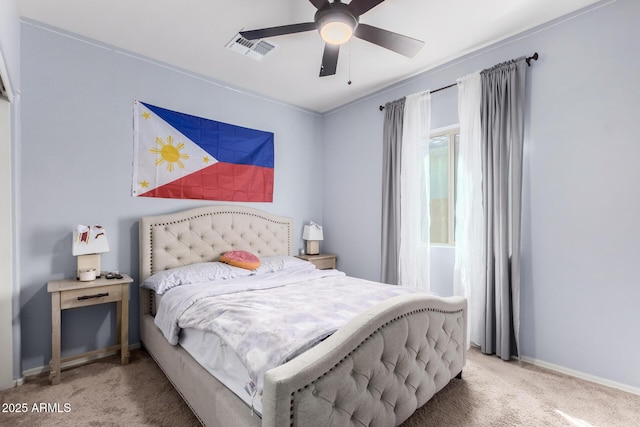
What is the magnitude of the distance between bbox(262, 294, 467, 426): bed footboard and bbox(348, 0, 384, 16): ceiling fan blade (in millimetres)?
1739

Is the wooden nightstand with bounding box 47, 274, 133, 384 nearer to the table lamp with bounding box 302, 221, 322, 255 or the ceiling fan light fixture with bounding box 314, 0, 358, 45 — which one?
the table lamp with bounding box 302, 221, 322, 255

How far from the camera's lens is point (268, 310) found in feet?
6.14

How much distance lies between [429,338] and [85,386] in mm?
2410

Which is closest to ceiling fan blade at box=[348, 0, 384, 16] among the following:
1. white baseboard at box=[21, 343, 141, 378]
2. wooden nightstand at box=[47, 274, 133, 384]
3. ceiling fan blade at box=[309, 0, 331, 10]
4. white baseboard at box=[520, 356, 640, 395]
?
ceiling fan blade at box=[309, 0, 331, 10]

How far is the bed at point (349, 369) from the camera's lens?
1185 mm

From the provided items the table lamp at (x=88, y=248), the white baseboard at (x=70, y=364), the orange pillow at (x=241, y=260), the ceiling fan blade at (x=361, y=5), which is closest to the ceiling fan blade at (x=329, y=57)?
the ceiling fan blade at (x=361, y=5)

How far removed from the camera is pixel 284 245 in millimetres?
3928

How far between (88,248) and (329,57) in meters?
2.41

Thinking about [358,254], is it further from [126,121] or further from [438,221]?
[126,121]

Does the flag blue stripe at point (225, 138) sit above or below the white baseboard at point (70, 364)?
above

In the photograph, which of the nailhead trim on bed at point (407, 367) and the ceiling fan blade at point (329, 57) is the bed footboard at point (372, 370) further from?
the ceiling fan blade at point (329, 57)

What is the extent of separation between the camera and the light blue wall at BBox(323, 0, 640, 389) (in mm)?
2168

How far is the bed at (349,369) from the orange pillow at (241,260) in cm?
62

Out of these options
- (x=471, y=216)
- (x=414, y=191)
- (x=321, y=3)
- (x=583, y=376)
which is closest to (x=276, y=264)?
(x=414, y=191)
